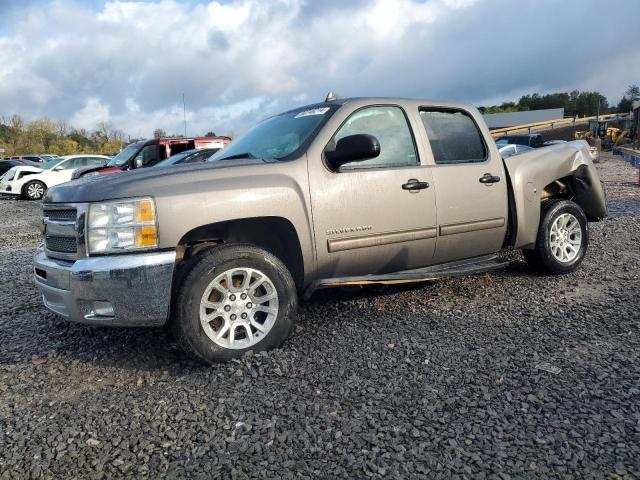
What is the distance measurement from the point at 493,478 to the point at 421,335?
164cm

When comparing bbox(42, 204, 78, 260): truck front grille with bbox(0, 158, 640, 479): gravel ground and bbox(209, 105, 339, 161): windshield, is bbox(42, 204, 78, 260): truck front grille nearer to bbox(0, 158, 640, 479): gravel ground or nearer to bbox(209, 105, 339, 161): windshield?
bbox(0, 158, 640, 479): gravel ground

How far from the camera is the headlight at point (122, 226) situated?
324cm

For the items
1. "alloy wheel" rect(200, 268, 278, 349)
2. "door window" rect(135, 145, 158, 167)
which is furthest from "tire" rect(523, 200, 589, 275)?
"door window" rect(135, 145, 158, 167)

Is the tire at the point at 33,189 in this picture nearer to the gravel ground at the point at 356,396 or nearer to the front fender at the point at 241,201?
the gravel ground at the point at 356,396

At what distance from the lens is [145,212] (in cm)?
325

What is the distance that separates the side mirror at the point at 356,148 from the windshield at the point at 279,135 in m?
0.37

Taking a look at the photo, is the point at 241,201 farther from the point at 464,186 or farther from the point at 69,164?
the point at 69,164

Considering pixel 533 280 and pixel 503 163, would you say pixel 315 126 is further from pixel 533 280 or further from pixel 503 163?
pixel 533 280

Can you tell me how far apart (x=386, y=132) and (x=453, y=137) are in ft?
2.51

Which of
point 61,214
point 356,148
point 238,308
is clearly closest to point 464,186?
point 356,148

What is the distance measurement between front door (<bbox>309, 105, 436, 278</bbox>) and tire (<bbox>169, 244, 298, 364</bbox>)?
1.46 feet

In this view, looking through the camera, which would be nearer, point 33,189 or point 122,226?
point 122,226

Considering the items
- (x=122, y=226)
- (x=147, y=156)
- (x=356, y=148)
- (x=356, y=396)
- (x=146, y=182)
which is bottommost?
(x=356, y=396)

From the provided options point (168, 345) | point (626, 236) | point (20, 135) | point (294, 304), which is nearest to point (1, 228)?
point (168, 345)
